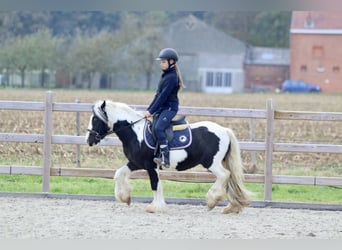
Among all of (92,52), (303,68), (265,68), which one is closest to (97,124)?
(92,52)

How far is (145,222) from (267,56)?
199 ft

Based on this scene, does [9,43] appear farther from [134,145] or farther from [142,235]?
[142,235]

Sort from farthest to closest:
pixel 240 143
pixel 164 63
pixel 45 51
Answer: pixel 45 51, pixel 240 143, pixel 164 63

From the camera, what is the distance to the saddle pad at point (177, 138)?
23.1 feet

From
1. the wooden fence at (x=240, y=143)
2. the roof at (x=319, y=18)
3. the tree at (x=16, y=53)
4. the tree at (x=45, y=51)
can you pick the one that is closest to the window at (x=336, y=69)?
the tree at (x=45, y=51)

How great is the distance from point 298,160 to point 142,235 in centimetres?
715

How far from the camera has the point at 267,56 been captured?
65.5m

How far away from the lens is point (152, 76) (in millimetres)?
56500

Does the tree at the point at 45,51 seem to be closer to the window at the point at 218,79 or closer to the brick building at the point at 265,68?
the window at the point at 218,79

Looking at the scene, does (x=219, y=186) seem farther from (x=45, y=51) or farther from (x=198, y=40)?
(x=198, y=40)

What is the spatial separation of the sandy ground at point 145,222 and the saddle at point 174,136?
0.76m

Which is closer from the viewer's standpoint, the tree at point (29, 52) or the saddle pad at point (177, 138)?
the saddle pad at point (177, 138)

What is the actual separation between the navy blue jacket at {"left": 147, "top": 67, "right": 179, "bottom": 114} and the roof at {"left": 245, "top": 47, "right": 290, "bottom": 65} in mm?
57114

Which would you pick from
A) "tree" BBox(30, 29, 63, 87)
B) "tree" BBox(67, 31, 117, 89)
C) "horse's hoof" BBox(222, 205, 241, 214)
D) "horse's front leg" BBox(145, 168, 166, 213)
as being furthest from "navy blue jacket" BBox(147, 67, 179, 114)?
"tree" BBox(67, 31, 117, 89)
